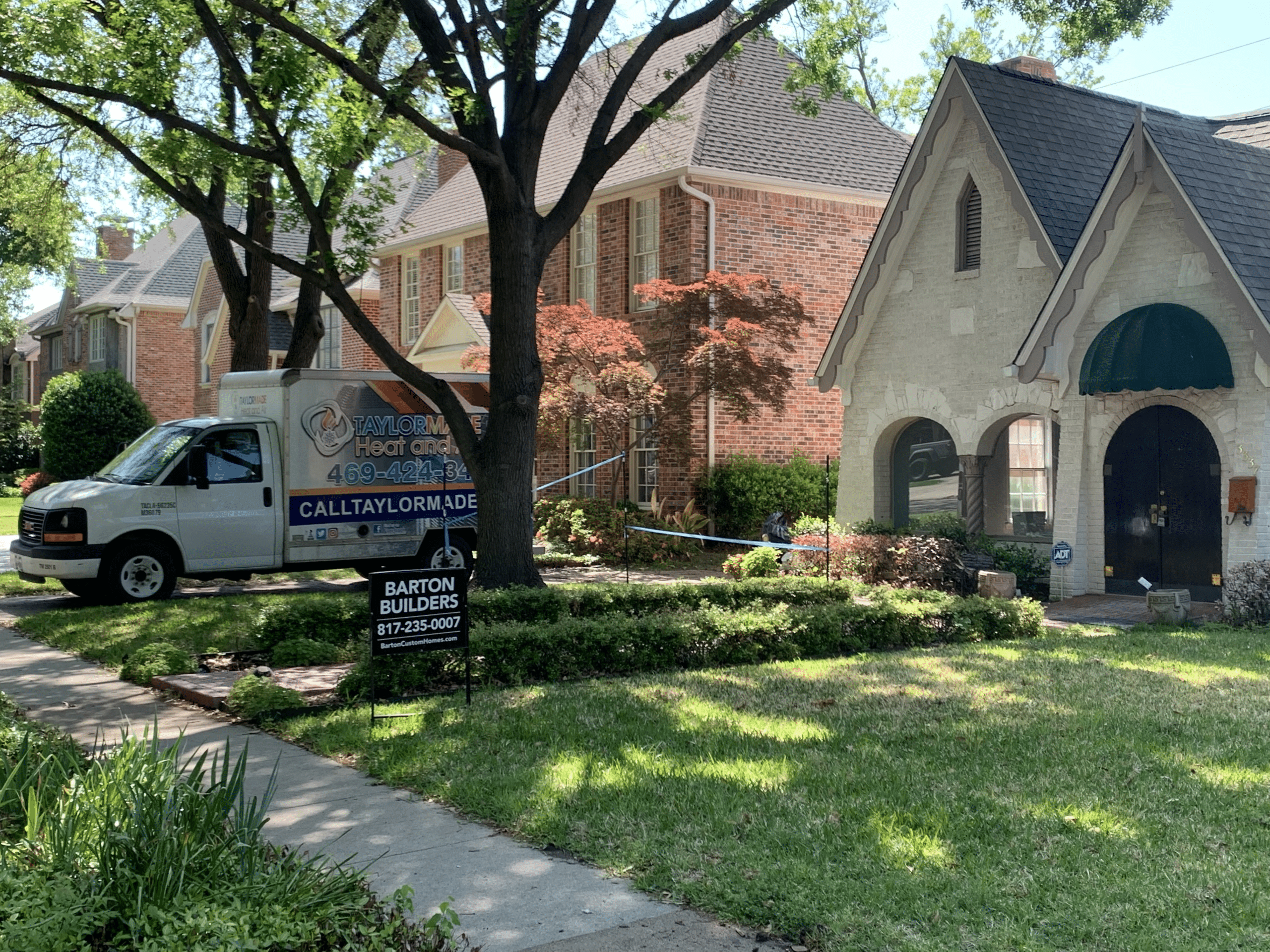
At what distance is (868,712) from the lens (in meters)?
8.82

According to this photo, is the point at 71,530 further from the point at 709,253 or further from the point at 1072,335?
the point at 1072,335

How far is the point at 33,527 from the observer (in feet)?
50.4

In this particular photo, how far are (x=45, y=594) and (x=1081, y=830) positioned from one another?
15233 millimetres

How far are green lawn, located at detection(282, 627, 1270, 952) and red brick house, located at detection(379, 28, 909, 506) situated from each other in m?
13.1

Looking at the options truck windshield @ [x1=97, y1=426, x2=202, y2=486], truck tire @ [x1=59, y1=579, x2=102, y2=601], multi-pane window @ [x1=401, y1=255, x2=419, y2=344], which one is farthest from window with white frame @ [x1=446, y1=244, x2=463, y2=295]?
truck tire @ [x1=59, y1=579, x2=102, y2=601]

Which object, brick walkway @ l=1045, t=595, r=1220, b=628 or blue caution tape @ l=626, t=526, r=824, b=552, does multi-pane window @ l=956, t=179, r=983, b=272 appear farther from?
brick walkway @ l=1045, t=595, r=1220, b=628

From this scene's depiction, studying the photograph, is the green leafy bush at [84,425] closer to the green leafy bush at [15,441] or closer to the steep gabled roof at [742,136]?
the green leafy bush at [15,441]

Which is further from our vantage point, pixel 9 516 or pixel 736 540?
pixel 9 516

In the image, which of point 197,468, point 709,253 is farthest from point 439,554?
point 709,253

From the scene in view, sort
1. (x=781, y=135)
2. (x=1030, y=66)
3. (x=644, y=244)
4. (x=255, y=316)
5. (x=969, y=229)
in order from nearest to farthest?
(x=969, y=229), (x=255, y=316), (x=1030, y=66), (x=644, y=244), (x=781, y=135)

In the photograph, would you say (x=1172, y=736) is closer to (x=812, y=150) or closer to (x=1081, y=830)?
(x=1081, y=830)

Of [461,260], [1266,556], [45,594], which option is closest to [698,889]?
[1266,556]

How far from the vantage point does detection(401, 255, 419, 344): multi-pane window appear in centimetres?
3197

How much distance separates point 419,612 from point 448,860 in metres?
3.58
